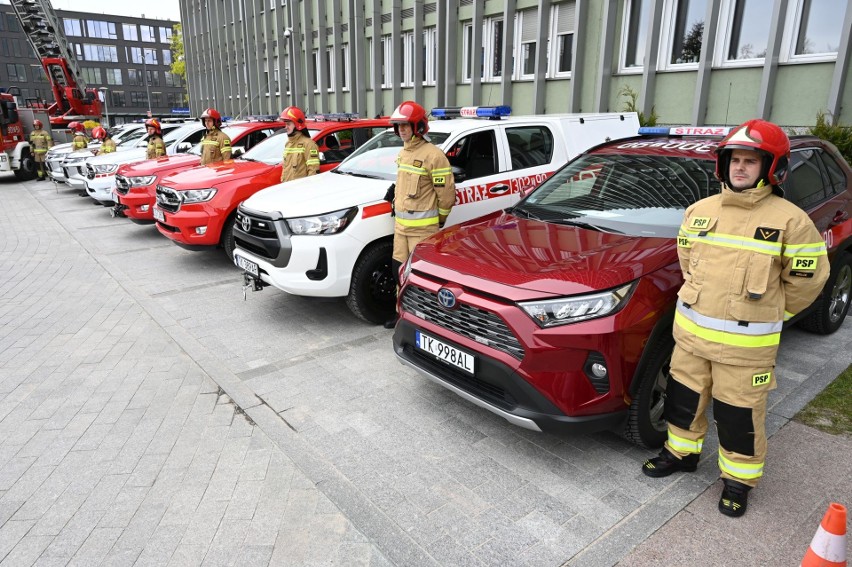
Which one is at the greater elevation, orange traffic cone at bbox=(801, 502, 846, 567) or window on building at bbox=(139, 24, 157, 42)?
window on building at bbox=(139, 24, 157, 42)

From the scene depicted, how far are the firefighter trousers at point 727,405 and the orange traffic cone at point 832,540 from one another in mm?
802

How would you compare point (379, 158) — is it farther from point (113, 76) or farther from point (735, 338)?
point (113, 76)

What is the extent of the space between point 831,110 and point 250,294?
8802 millimetres

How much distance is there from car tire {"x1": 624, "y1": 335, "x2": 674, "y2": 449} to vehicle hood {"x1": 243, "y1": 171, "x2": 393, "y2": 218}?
9.80 ft

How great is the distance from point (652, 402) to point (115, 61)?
3658 inches

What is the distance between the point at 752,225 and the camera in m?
2.60

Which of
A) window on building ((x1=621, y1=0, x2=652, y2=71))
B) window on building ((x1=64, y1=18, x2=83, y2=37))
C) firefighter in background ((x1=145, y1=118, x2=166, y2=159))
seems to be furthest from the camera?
window on building ((x1=64, y1=18, x2=83, y2=37))

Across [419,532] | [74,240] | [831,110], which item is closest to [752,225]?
[419,532]

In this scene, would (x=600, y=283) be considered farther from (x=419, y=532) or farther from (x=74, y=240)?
Result: (x=74, y=240)

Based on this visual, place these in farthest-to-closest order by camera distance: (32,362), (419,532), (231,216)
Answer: (231,216)
(32,362)
(419,532)

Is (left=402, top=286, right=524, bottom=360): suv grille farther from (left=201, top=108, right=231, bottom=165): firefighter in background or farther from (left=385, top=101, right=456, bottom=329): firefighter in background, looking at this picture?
(left=201, top=108, right=231, bottom=165): firefighter in background

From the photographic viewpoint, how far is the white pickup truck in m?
5.04

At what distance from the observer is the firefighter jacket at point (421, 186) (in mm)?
4926

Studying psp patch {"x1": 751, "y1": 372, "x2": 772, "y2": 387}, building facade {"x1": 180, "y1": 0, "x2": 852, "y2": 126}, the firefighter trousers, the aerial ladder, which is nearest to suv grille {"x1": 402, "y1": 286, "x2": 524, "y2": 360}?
the firefighter trousers
